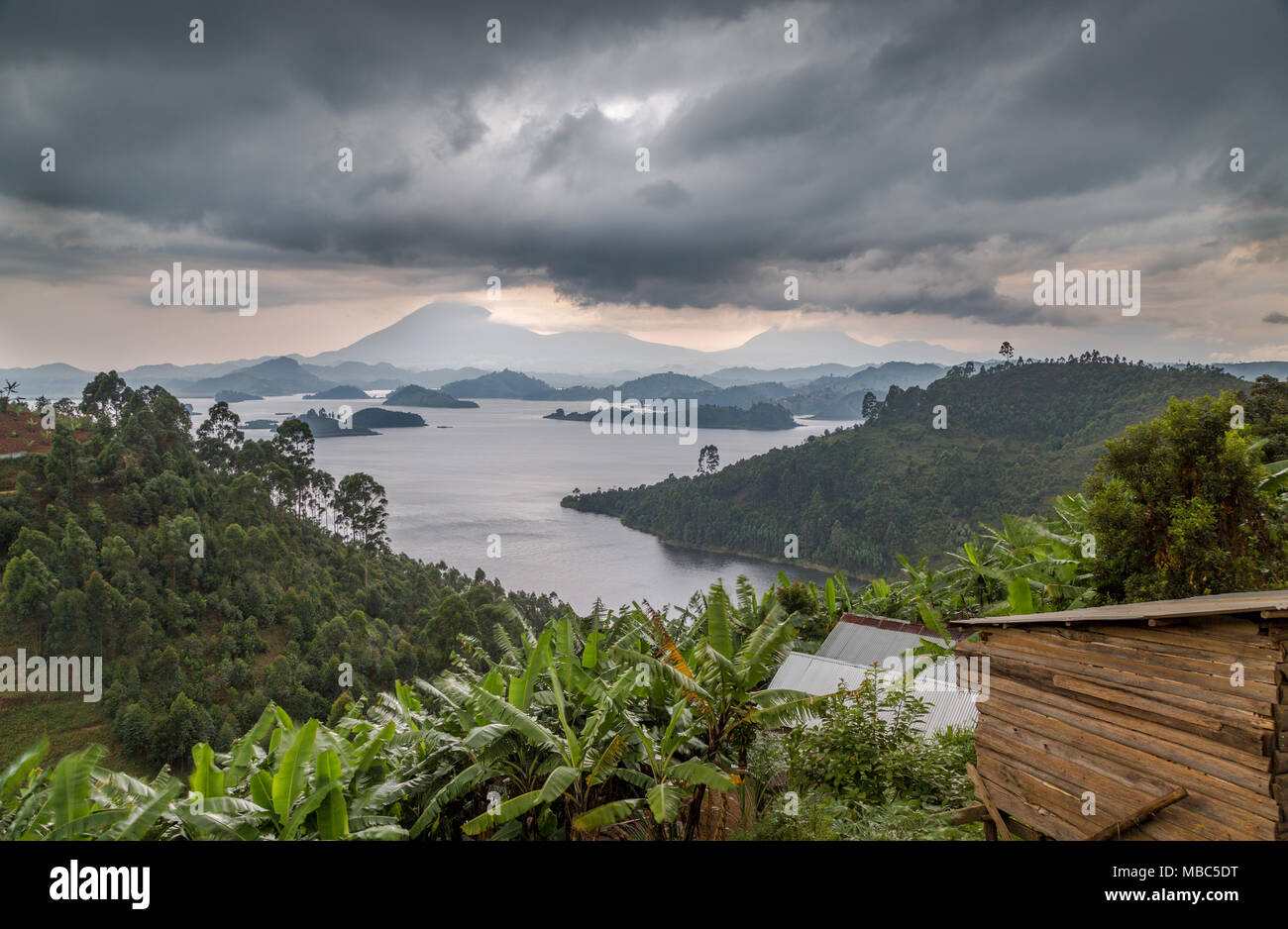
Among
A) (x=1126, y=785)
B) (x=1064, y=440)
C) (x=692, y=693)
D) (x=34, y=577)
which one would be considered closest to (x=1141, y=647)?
(x=1126, y=785)

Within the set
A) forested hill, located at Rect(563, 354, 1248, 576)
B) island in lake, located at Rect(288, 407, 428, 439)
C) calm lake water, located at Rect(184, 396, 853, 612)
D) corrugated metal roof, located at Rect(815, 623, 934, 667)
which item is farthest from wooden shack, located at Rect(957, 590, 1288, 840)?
island in lake, located at Rect(288, 407, 428, 439)

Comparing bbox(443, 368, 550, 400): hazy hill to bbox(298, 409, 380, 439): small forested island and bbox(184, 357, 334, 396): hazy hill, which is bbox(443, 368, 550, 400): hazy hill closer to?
bbox(184, 357, 334, 396): hazy hill

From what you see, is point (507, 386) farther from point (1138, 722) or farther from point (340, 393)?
point (1138, 722)

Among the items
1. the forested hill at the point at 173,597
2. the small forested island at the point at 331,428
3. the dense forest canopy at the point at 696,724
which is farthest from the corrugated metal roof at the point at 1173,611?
the small forested island at the point at 331,428

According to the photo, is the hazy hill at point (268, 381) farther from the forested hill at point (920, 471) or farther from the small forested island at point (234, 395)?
the forested hill at point (920, 471)

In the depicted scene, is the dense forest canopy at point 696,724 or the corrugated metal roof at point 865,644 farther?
the corrugated metal roof at point 865,644
